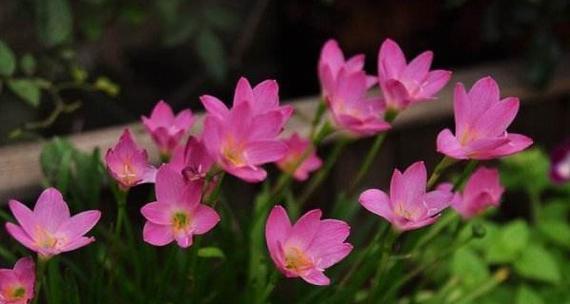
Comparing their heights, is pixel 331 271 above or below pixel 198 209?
below

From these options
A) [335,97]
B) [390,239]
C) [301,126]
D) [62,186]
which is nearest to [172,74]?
[301,126]

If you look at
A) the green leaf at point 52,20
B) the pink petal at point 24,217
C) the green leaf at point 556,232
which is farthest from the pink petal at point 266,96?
the green leaf at point 556,232

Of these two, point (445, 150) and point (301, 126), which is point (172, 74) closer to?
point (301, 126)

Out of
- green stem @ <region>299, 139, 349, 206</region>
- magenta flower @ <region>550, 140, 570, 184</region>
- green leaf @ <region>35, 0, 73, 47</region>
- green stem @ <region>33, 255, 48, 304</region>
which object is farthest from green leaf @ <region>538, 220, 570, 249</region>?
green stem @ <region>33, 255, 48, 304</region>

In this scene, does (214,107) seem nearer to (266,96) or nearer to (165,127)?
(266,96)

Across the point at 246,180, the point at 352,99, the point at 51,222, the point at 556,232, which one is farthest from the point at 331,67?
the point at 556,232

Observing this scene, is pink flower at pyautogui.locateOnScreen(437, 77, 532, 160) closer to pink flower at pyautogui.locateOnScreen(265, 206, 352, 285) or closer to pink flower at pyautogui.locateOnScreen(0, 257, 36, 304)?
pink flower at pyautogui.locateOnScreen(265, 206, 352, 285)

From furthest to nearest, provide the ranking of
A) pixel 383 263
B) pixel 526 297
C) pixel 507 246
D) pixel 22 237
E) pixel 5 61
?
pixel 507 246, pixel 526 297, pixel 5 61, pixel 383 263, pixel 22 237

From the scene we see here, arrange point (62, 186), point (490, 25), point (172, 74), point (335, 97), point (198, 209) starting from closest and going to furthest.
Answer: point (198, 209), point (335, 97), point (62, 186), point (490, 25), point (172, 74)
